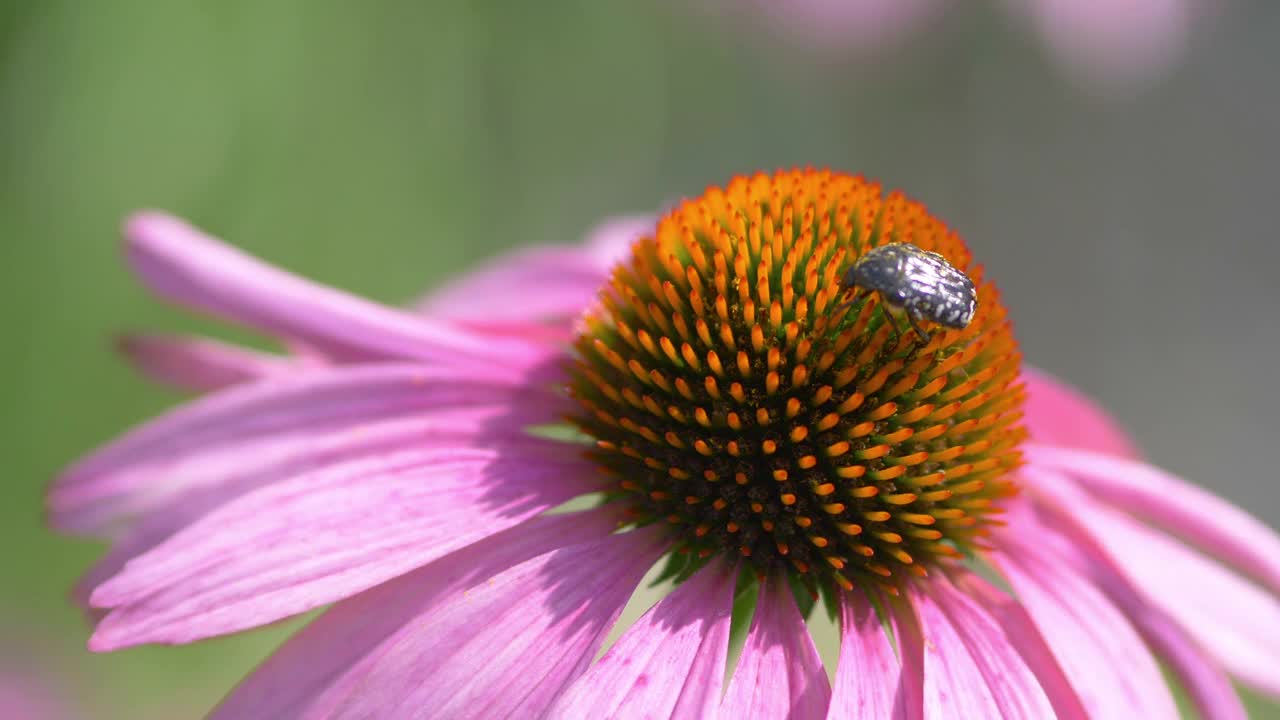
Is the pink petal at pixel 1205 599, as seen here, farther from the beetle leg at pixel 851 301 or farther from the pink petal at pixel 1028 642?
the beetle leg at pixel 851 301

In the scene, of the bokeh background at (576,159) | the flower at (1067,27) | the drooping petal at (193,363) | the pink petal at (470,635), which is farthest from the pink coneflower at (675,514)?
the flower at (1067,27)

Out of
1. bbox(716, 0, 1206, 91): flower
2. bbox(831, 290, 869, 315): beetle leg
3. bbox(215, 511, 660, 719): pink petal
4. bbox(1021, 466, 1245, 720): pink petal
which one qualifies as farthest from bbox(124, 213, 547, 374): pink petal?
bbox(716, 0, 1206, 91): flower

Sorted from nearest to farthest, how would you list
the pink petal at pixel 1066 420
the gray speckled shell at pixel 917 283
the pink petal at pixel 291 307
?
the gray speckled shell at pixel 917 283, the pink petal at pixel 291 307, the pink petal at pixel 1066 420

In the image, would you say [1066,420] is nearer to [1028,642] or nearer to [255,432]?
[1028,642]

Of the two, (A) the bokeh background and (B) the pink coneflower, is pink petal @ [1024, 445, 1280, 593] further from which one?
(A) the bokeh background

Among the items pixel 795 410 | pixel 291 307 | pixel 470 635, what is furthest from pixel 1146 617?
pixel 291 307

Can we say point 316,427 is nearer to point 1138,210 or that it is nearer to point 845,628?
point 845,628
